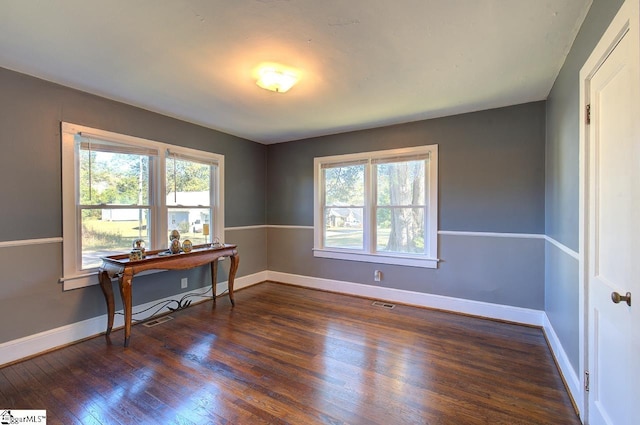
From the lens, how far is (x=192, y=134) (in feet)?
12.7

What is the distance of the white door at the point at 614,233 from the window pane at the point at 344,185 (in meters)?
2.81

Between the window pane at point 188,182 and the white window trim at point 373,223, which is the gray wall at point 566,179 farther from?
the window pane at point 188,182

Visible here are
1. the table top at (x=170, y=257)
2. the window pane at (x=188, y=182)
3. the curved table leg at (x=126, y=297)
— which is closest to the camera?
the curved table leg at (x=126, y=297)

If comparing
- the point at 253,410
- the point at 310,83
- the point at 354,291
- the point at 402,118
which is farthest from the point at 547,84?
the point at 253,410

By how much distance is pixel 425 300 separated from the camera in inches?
148

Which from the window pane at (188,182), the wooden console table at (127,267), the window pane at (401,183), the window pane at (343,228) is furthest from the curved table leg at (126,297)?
the window pane at (401,183)

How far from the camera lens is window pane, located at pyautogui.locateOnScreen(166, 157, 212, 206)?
3643 mm

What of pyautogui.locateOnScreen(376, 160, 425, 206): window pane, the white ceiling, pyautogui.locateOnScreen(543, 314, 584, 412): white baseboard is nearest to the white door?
pyautogui.locateOnScreen(543, 314, 584, 412): white baseboard

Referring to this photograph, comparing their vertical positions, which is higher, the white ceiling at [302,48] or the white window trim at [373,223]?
the white ceiling at [302,48]

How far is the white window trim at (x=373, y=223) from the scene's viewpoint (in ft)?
12.1

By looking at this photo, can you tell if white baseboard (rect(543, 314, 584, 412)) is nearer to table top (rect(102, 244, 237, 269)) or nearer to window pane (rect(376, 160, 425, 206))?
window pane (rect(376, 160, 425, 206))

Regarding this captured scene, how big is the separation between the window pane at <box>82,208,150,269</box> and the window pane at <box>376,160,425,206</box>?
120 inches

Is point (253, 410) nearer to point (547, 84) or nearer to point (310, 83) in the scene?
point (310, 83)

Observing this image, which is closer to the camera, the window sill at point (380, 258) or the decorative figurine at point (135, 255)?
the decorative figurine at point (135, 255)
